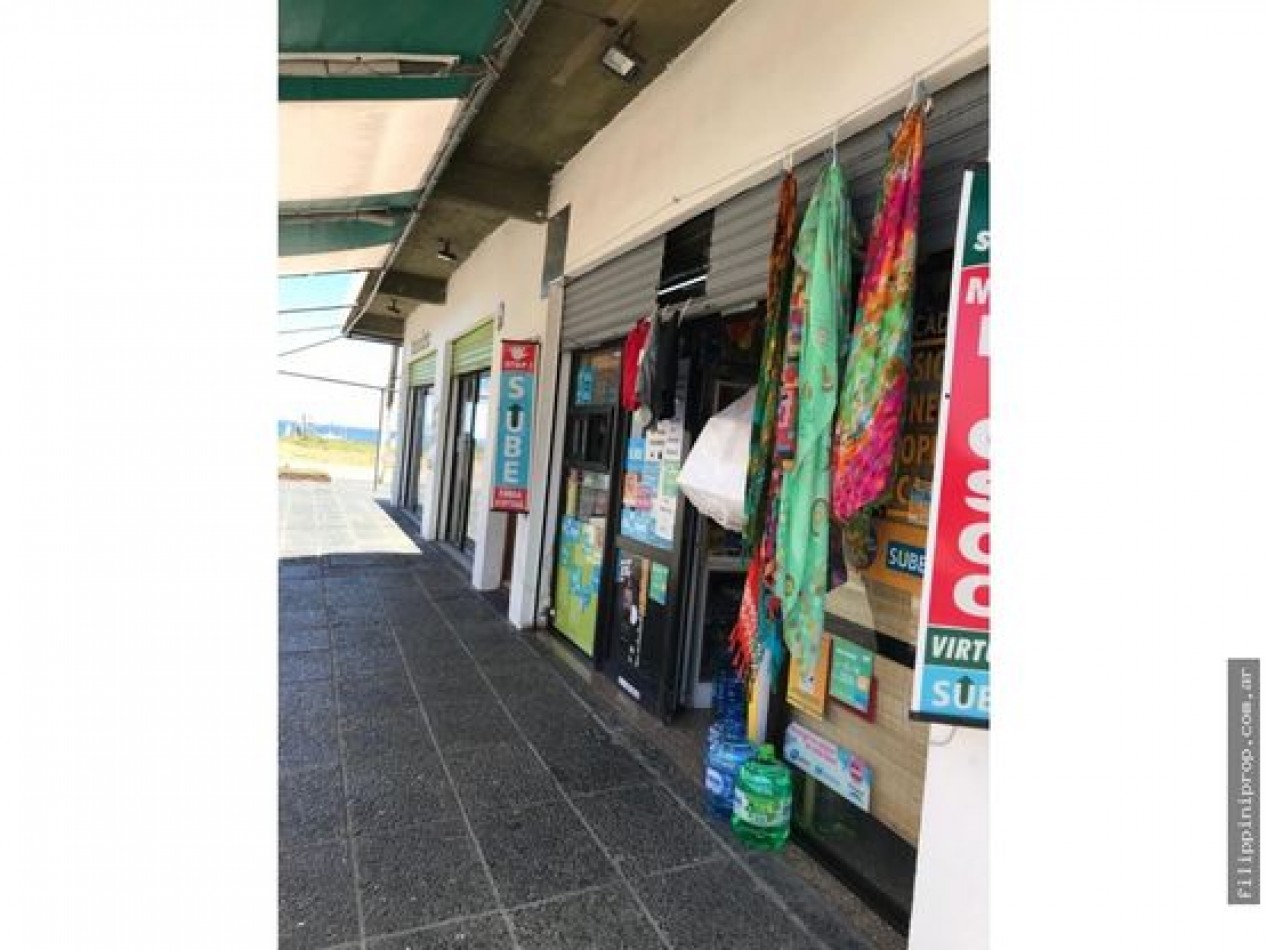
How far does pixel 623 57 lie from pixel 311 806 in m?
3.73

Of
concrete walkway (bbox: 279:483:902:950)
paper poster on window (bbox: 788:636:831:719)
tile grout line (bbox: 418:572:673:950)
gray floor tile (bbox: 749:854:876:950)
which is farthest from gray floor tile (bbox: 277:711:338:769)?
paper poster on window (bbox: 788:636:831:719)

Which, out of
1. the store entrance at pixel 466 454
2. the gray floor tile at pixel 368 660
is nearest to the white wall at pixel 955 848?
the gray floor tile at pixel 368 660

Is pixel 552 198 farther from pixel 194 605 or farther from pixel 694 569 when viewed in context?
pixel 194 605

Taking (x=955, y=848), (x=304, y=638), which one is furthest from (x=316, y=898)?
(x=304, y=638)

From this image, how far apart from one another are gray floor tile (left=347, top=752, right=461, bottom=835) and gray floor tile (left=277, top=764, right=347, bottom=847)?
0.05m

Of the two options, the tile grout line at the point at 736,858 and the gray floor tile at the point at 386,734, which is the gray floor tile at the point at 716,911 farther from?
the gray floor tile at the point at 386,734

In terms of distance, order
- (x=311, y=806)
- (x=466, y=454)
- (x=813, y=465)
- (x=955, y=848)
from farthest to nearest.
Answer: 1. (x=466, y=454)
2. (x=311, y=806)
3. (x=813, y=465)
4. (x=955, y=848)

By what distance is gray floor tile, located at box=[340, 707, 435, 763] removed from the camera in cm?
298

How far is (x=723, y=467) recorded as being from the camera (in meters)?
2.65

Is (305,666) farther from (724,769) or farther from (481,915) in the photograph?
(724,769)

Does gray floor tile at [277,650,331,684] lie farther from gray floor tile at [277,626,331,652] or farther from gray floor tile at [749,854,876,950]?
gray floor tile at [749,854,876,950]


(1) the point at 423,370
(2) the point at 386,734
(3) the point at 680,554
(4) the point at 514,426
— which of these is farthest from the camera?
(1) the point at 423,370

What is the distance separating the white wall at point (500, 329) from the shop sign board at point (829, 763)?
2869 mm
